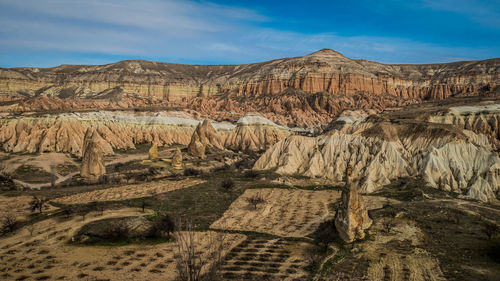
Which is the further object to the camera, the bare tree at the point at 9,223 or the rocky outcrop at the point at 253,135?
the rocky outcrop at the point at 253,135

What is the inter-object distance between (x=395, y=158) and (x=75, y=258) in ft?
114

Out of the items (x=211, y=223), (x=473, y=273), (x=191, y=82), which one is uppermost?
Result: (x=191, y=82)

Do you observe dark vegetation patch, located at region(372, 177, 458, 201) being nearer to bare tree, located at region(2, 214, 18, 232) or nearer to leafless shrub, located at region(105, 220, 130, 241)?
leafless shrub, located at region(105, 220, 130, 241)

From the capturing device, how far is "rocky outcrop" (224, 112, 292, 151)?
281 feet

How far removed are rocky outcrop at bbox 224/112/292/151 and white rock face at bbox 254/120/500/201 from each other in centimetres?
3633

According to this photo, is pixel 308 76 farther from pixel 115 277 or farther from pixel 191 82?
pixel 115 277

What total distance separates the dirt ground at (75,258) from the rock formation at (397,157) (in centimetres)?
2493

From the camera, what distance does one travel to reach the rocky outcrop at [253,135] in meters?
85.8

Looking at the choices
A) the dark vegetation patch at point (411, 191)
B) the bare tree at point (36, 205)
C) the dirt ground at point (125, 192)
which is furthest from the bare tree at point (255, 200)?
the bare tree at point (36, 205)

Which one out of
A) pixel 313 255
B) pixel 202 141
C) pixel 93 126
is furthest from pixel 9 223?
pixel 93 126

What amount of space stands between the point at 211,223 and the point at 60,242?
8501mm

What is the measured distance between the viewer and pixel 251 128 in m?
91.7

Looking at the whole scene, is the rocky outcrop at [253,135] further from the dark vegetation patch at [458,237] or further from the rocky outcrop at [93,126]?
the dark vegetation patch at [458,237]

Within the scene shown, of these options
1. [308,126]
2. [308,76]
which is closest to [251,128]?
[308,126]
